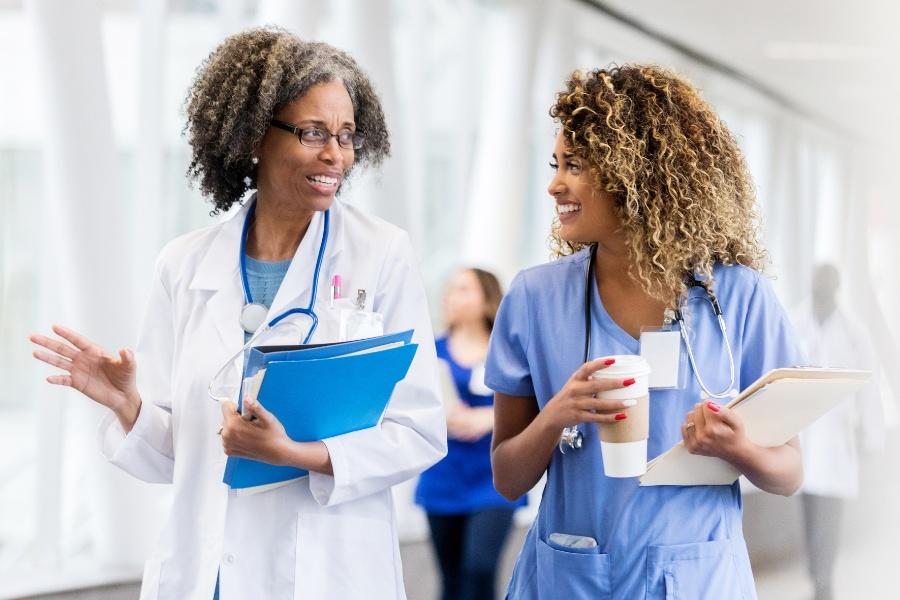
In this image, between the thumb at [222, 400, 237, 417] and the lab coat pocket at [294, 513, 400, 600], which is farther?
the lab coat pocket at [294, 513, 400, 600]

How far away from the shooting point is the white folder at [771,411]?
1392mm

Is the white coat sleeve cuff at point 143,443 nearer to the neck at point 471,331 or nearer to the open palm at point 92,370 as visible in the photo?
the open palm at point 92,370

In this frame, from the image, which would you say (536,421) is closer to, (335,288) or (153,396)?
(335,288)

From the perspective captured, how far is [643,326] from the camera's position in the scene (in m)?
1.63

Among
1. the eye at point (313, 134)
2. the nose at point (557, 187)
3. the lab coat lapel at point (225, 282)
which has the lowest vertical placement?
the lab coat lapel at point (225, 282)

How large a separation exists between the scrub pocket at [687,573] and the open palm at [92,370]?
92 cm

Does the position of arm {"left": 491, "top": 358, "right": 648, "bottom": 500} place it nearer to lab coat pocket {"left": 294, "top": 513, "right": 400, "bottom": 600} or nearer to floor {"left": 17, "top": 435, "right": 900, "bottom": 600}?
lab coat pocket {"left": 294, "top": 513, "right": 400, "bottom": 600}

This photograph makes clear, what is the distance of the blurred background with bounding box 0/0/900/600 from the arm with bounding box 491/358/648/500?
234 cm

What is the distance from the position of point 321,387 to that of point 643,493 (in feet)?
1.72

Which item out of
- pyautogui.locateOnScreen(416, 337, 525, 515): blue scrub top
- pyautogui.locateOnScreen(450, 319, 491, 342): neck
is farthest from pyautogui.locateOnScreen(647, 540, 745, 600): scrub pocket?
pyautogui.locateOnScreen(450, 319, 491, 342): neck

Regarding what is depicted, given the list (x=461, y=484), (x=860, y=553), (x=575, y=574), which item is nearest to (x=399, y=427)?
(x=575, y=574)

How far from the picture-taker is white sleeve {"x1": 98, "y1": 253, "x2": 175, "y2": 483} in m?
1.78

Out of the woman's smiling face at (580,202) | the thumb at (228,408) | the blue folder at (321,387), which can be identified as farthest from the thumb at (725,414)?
the thumb at (228,408)

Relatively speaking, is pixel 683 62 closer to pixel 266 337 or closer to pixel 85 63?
pixel 85 63
